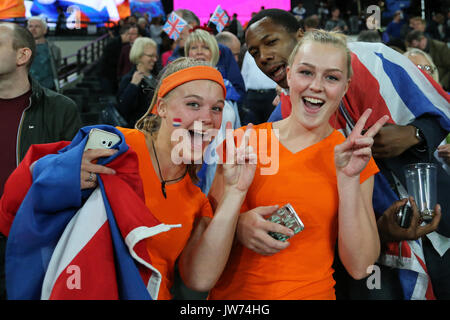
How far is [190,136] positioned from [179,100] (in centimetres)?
15

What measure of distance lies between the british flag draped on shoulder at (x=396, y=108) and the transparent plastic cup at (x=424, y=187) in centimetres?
11

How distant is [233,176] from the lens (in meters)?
1.73

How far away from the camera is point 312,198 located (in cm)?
179

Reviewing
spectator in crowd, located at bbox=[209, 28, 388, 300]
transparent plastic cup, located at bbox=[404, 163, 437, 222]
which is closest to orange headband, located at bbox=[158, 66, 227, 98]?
spectator in crowd, located at bbox=[209, 28, 388, 300]

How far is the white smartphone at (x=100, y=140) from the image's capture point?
1.53 metres

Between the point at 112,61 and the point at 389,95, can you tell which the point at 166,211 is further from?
the point at 112,61

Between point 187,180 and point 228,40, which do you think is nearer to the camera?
point 187,180

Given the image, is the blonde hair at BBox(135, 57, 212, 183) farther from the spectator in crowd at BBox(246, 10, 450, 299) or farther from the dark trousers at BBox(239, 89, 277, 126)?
the dark trousers at BBox(239, 89, 277, 126)

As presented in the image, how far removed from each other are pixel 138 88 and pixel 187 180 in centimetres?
233

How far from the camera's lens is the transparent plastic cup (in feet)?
6.27

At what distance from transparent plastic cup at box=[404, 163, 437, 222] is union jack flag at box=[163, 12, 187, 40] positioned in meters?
3.53

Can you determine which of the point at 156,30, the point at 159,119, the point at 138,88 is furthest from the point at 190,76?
the point at 156,30

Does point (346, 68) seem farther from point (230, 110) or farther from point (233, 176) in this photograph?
point (230, 110)
